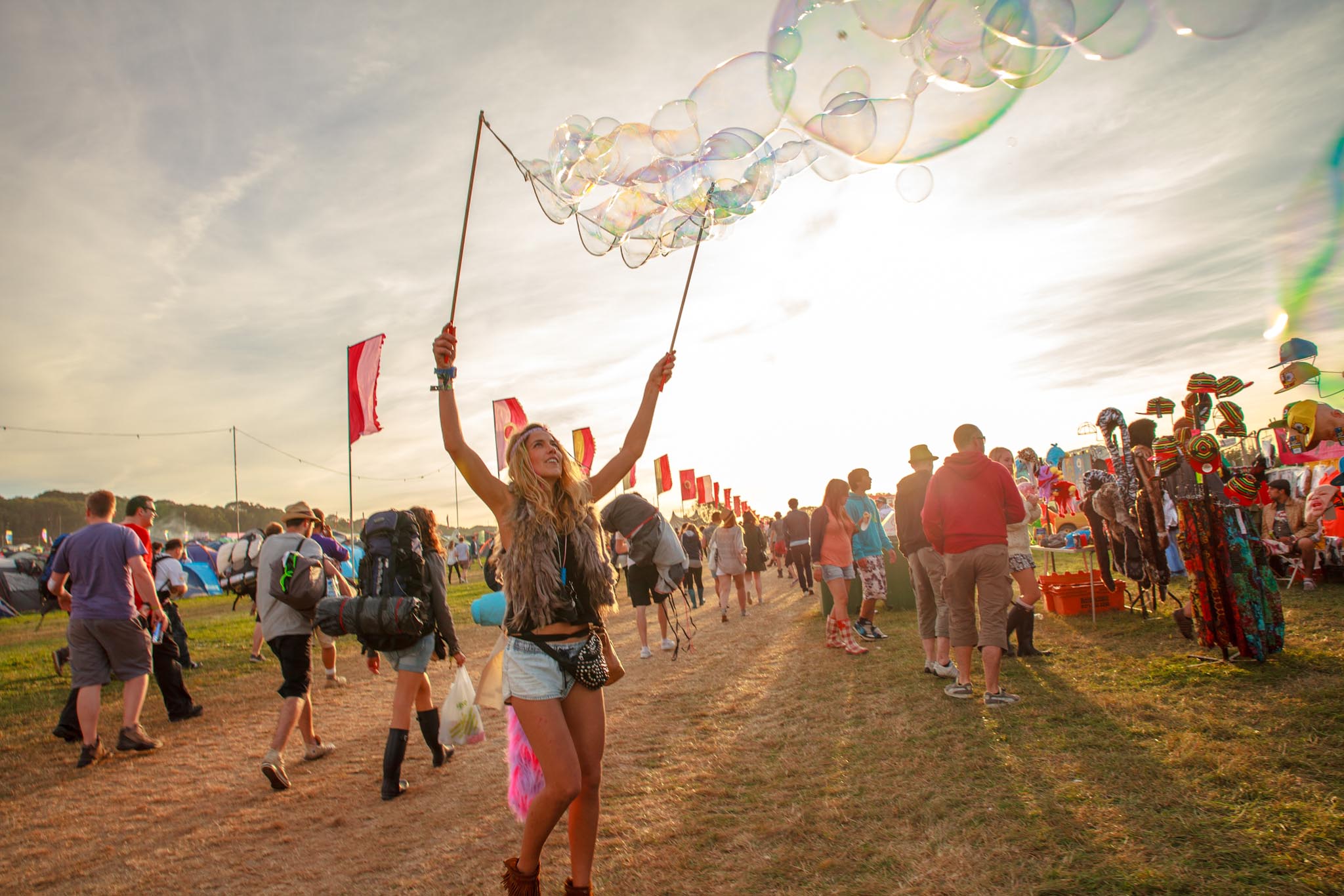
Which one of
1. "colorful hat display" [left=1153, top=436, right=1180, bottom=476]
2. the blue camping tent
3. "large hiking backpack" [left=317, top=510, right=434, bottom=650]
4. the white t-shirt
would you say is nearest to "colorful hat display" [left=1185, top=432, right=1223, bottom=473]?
"colorful hat display" [left=1153, top=436, right=1180, bottom=476]

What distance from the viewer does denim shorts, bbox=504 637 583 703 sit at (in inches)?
118

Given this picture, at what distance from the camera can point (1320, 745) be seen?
406 cm

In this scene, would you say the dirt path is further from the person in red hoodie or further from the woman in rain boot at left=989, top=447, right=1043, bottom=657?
the woman in rain boot at left=989, top=447, right=1043, bottom=657

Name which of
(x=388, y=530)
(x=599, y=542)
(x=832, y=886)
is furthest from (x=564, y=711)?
(x=388, y=530)

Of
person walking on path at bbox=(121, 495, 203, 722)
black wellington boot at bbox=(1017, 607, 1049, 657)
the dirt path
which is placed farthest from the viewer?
person walking on path at bbox=(121, 495, 203, 722)

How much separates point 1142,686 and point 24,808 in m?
8.23

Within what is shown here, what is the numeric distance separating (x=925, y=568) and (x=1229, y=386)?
2.91 meters

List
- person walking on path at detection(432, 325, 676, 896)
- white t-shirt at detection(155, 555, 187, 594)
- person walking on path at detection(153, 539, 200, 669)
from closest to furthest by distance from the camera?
person walking on path at detection(432, 325, 676, 896) < person walking on path at detection(153, 539, 200, 669) < white t-shirt at detection(155, 555, 187, 594)

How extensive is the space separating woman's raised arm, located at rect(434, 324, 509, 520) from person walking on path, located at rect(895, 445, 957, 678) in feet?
15.5

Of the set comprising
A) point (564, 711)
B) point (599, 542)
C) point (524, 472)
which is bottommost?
point (564, 711)

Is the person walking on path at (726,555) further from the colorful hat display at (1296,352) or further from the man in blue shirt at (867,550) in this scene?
the colorful hat display at (1296,352)

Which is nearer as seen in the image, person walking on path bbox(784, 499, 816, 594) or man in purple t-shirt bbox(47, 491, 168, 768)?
man in purple t-shirt bbox(47, 491, 168, 768)

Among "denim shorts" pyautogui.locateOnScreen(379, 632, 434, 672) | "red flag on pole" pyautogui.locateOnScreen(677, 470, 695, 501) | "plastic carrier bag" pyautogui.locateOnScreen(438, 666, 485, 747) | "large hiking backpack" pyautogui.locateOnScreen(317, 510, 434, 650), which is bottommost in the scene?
"plastic carrier bag" pyautogui.locateOnScreen(438, 666, 485, 747)

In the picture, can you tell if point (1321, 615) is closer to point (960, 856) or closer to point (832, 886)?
point (960, 856)
